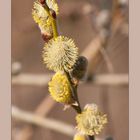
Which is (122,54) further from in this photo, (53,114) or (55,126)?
(55,126)

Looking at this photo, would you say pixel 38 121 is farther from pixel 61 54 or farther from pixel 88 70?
pixel 61 54

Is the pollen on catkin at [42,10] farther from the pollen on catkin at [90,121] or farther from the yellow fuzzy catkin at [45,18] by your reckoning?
the pollen on catkin at [90,121]

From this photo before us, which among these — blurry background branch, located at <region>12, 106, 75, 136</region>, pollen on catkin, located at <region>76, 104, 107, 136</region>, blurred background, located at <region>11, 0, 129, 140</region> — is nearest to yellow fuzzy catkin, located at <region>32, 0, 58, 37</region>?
pollen on catkin, located at <region>76, 104, 107, 136</region>

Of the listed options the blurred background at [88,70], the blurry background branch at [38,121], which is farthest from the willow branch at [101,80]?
the blurry background branch at [38,121]

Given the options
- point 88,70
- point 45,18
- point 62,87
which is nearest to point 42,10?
point 45,18

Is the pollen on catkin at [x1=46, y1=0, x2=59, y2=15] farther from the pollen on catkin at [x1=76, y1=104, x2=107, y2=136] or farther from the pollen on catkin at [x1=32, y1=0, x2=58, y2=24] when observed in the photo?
the pollen on catkin at [x1=76, y1=104, x2=107, y2=136]

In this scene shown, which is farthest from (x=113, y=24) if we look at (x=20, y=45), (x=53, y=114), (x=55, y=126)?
(x=20, y=45)
